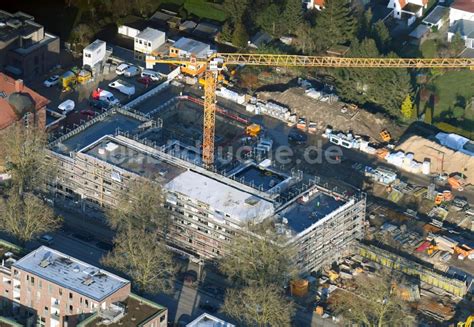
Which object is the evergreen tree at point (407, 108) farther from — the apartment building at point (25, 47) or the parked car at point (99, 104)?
the apartment building at point (25, 47)

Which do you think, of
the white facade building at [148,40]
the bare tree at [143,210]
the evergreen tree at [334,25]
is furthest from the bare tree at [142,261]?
→ the evergreen tree at [334,25]

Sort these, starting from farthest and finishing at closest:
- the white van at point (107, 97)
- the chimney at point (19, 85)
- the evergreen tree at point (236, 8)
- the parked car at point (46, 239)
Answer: the evergreen tree at point (236, 8), the white van at point (107, 97), the chimney at point (19, 85), the parked car at point (46, 239)

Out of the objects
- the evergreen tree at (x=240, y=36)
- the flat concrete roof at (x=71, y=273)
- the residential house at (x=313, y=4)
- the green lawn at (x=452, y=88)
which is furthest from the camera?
the residential house at (x=313, y=4)

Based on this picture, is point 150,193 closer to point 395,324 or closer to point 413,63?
point 395,324

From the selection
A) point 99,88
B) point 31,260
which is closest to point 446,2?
point 99,88

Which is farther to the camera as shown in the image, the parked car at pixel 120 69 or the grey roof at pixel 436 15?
the grey roof at pixel 436 15

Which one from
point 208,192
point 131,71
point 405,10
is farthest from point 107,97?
point 405,10
